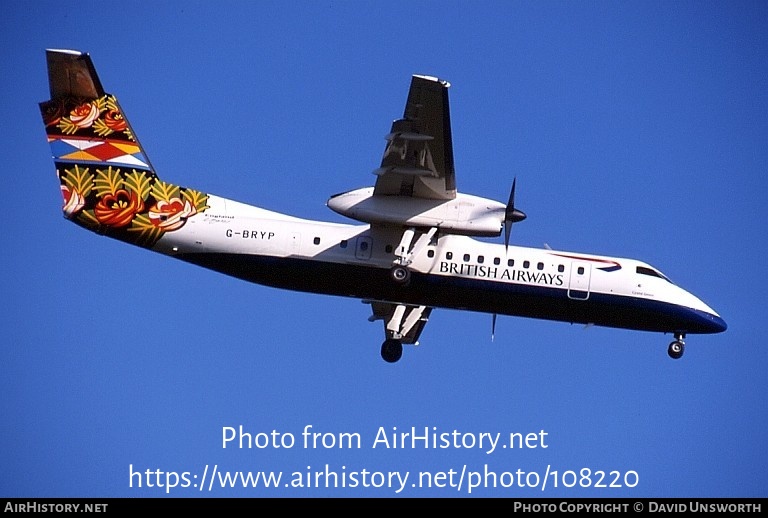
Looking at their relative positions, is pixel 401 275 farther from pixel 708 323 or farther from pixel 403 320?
pixel 708 323

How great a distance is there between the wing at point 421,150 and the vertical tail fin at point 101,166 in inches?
183

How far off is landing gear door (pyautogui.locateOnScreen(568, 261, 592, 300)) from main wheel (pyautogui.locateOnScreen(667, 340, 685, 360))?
261cm

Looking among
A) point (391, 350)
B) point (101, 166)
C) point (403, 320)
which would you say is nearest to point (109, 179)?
point (101, 166)

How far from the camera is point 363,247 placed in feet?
94.7

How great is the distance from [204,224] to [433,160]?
5584mm

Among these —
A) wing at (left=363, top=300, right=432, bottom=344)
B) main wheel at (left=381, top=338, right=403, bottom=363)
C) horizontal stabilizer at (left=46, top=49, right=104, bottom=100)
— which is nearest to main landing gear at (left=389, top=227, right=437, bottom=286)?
wing at (left=363, top=300, right=432, bottom=344)

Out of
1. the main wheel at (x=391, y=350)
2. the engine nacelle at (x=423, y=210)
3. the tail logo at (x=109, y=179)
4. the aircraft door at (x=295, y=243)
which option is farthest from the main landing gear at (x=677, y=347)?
A: the tail logo at (x=109, y=179)

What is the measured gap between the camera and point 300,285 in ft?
95.2

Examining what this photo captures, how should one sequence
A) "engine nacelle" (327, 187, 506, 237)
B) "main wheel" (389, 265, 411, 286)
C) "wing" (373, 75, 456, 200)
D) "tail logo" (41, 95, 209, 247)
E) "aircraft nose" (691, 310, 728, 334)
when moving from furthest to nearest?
"aircraft nose" (691, 310, 728, 334) → "tail logo" (41, 95, 209, 247) → "main wheel" (389, 265, 411, 286) → "engine nacelle" (327, 187, 506, 237) → "wing" (373, 75, 456, 200)

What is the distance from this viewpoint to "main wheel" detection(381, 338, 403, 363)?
3167 centimetres

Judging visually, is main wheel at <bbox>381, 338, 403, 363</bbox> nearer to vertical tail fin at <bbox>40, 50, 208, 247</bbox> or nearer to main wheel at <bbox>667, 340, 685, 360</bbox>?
vertical tail fin at <bbox>40, 50, 208, 247</bbox>

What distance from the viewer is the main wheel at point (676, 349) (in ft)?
100

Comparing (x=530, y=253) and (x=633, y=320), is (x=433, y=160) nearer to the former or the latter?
(x=530, y=253)
